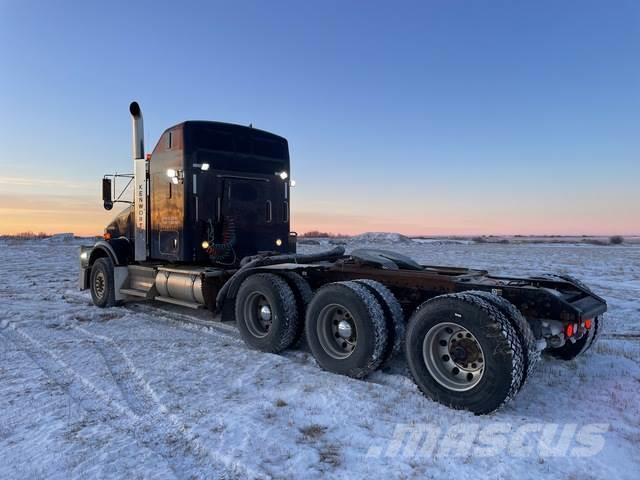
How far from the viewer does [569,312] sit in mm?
4301

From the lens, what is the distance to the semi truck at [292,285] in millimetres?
4293

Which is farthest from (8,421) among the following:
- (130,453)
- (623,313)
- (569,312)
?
(623,313)

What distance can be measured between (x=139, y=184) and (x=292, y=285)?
15.7ft

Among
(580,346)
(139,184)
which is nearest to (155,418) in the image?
(580,346)

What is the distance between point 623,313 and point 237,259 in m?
7.76

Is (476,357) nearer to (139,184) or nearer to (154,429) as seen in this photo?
(154,429)

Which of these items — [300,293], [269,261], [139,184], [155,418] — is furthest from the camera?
[139,184]

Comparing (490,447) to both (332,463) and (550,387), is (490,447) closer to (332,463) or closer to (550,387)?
(332,463)

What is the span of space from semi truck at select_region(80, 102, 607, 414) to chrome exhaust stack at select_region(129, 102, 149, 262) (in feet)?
0.10

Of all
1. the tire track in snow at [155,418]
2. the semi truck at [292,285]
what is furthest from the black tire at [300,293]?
the tire track in snow at [155,418]

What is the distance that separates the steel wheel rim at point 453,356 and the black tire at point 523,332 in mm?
363
